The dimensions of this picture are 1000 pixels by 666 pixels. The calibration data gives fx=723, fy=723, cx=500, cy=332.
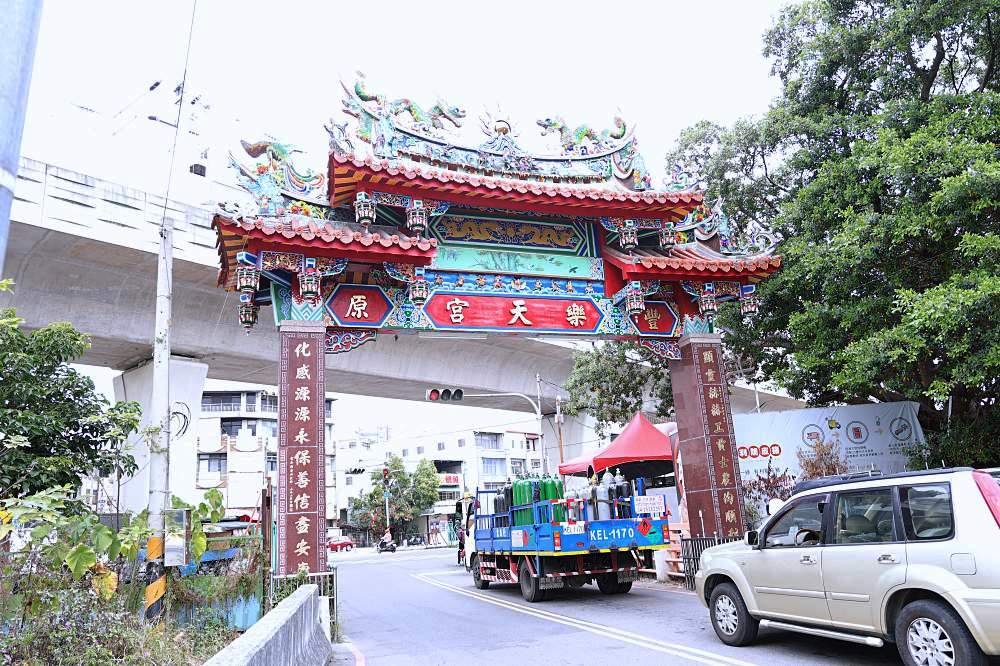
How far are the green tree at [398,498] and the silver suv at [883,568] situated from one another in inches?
1802

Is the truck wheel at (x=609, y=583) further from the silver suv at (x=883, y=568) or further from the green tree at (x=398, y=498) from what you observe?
the green tree at (x=398, y=498)

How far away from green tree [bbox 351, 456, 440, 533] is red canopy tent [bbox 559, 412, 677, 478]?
112 ft

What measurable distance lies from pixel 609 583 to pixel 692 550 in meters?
1.75

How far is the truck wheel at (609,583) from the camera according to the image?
14.1 meters

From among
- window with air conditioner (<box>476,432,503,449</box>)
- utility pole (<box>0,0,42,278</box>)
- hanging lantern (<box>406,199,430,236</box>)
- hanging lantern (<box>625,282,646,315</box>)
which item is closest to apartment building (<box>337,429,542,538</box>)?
window with air conditioner (<box>476,432,503,449</box>)

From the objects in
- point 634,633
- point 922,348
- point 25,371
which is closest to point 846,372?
point 922,348

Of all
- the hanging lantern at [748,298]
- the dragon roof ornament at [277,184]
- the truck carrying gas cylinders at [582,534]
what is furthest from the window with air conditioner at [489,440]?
the dragon roof ornament at [277,184]

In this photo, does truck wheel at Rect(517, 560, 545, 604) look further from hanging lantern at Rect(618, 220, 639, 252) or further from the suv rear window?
the suv rear window

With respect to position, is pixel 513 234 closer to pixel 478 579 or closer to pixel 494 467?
pixel 478 579

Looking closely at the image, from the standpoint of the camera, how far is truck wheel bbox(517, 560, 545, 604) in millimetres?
13570

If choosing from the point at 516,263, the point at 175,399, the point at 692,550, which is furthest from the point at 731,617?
the point at 175,399

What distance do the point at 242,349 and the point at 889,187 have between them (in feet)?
53.6

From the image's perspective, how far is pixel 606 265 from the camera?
14.8 meters

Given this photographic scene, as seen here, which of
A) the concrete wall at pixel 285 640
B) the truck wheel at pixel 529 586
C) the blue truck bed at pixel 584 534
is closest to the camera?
the concrete wall at pixel 285 640
